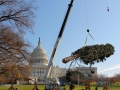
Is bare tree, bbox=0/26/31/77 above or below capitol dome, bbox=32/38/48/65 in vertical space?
below

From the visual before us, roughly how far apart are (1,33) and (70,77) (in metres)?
58.6

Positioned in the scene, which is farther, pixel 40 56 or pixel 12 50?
pixel 40 56

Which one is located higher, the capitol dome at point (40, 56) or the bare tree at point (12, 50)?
the capitol dome at point (40, 56)

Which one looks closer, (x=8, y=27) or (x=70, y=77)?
(x=8, y=27)

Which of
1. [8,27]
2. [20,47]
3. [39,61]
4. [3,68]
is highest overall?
[39,61]

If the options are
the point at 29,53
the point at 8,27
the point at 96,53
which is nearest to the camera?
the point at 8,27

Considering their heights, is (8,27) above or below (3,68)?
above

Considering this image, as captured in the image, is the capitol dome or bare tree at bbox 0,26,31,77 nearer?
bare tree at bbox 0,26,31,77

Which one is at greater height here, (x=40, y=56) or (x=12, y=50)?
(x=40, y=56)

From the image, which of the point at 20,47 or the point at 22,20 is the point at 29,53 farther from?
the point at 22,20

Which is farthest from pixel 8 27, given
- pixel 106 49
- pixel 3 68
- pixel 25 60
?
pixel 106 49

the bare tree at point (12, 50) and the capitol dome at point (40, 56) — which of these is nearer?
the bare tree at point (12, 50)

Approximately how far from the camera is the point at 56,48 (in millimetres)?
33688

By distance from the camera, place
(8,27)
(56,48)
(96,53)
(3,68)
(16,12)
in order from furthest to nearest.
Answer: (96,53)
(56,48)
(3,68)
(8,27)
(16,12)
